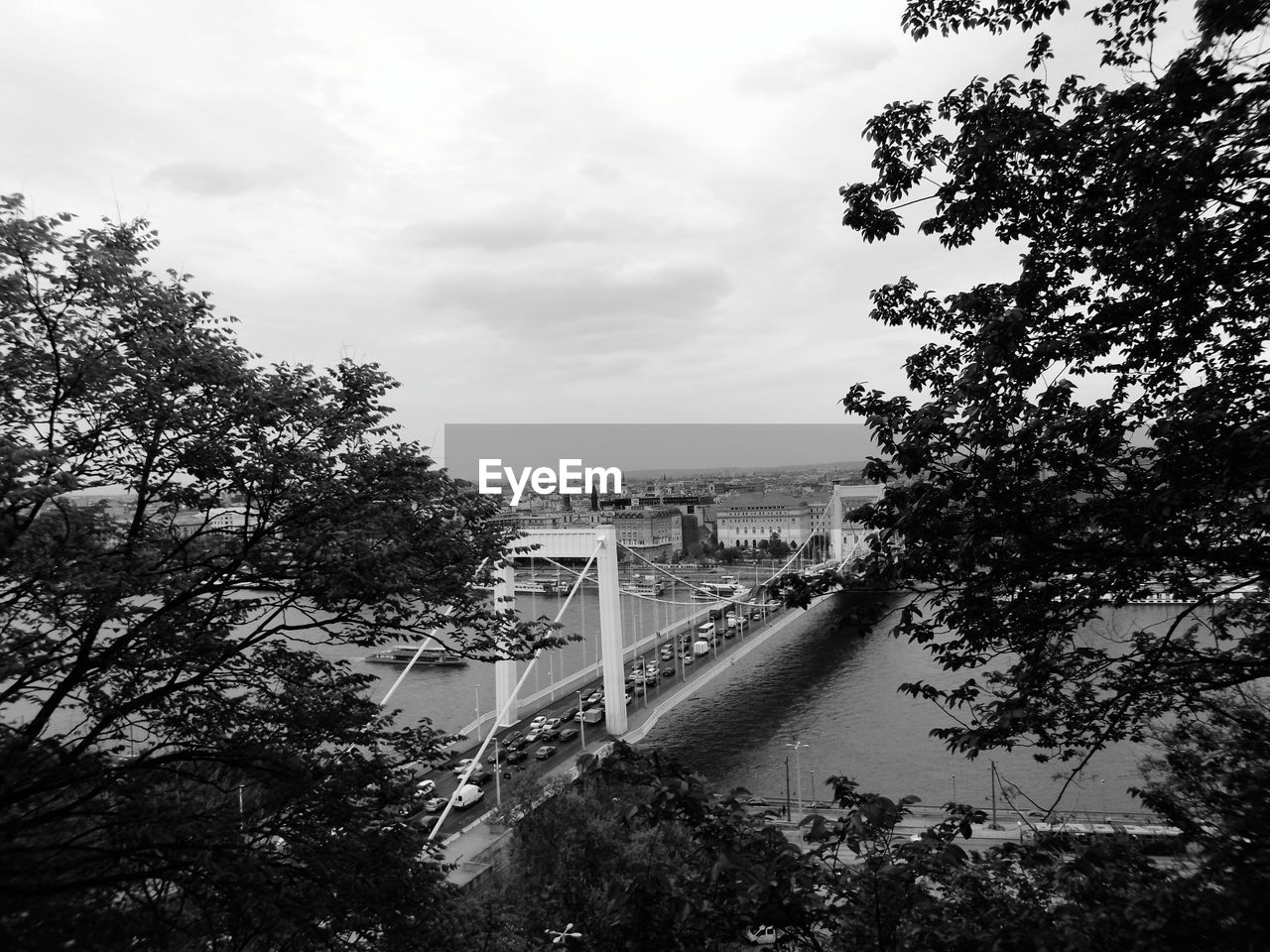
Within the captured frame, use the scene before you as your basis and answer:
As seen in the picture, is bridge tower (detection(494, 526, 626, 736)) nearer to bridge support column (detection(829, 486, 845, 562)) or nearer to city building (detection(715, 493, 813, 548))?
bridge support column (detection(829, 486, 845, 562))

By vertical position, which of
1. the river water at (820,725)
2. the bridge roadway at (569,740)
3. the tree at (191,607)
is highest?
the tree at (191,607)

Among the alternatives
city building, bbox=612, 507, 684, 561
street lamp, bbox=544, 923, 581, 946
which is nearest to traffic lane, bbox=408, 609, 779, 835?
street lamp, bbox=544, 923, 581, 946

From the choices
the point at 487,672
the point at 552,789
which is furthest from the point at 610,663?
the point at 487,672

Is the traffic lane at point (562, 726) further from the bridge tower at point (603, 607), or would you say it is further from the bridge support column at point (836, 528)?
the bridge support column at point (836, 528)

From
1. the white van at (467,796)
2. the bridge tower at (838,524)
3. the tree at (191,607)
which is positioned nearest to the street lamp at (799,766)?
the white van at (467,796)

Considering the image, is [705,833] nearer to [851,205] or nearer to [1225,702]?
[851,205]

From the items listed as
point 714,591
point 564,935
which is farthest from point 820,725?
point 714,591

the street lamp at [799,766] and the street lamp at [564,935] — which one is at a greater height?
the street lamp at [564,935]
